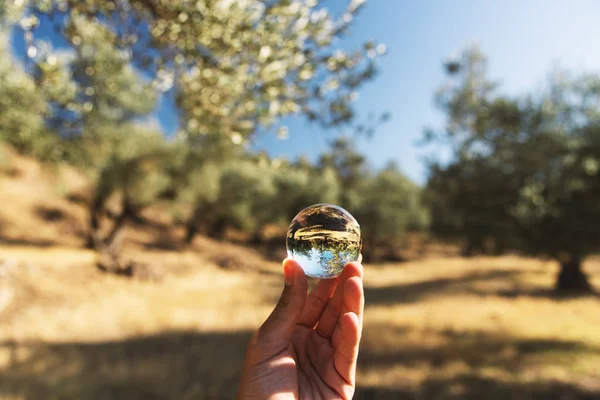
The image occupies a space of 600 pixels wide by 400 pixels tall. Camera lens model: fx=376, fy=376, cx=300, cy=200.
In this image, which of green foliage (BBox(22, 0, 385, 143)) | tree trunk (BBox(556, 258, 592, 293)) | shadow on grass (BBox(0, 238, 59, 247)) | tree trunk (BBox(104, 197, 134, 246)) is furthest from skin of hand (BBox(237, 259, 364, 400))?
shadow on grass (BBox(0, 238, 59, 247))

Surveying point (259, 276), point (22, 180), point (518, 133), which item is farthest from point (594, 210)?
point (22, 180)

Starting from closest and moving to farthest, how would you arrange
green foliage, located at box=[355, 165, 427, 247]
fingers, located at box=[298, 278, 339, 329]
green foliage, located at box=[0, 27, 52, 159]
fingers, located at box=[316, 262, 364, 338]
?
fingers, located at box=[316, 262, 364, 338] < fingers, located at box=[298, 278, 339, 329] < green foliage, located at box=[0, 27, 52, 159] < green foliage, located at box=[355, 165, 427, 247]

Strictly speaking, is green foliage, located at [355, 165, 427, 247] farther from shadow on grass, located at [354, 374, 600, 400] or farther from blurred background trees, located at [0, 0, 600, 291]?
shadow on grass, located at [354, 374, 600, 400]

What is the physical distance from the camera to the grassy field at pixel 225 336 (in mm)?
8648

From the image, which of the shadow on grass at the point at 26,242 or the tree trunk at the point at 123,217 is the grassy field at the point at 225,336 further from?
the tree trunk at the point at 123,217

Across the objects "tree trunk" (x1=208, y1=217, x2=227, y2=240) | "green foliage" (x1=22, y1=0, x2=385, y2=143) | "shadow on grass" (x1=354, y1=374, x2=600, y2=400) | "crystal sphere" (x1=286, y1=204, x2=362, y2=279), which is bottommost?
"shadow on grass" (x1=354, y1=374, x2=600, y2=400)

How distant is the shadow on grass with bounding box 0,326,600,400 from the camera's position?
8102 mm

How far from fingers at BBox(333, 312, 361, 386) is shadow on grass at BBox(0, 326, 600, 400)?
674cm

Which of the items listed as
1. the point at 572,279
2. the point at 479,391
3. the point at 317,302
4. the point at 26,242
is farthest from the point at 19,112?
the point at 572,279

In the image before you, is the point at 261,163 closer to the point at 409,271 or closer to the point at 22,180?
the point at 409,271

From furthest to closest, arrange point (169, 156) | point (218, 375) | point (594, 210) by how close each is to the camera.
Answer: point (169, 156), point (594, 210), point (218, 375)

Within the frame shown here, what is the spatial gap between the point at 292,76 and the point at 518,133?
13.4m

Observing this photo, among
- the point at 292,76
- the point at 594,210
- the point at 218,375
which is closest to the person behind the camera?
the point at 292,76

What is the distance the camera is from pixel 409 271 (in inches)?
1465
